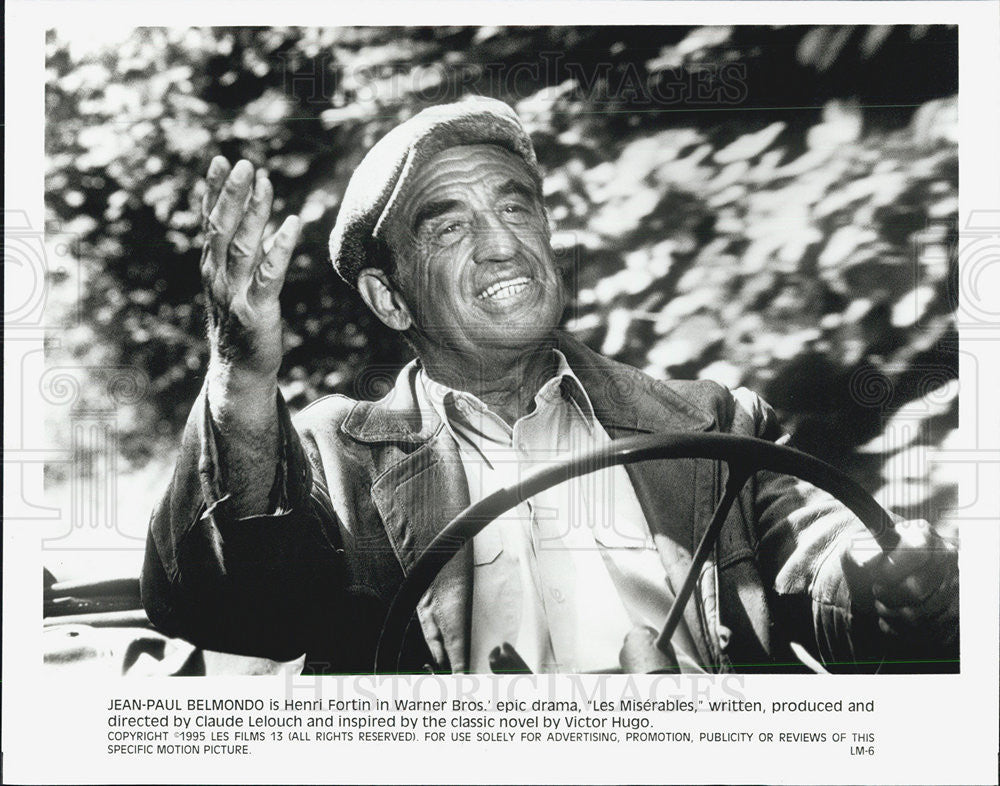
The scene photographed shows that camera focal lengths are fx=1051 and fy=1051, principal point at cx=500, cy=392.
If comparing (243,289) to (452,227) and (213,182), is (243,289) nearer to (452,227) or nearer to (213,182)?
(213,182)

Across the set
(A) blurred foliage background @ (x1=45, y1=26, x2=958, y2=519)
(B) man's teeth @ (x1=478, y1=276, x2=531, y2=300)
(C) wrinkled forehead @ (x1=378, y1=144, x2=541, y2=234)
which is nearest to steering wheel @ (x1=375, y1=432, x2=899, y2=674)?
(A) blurred foliage background @ (x1=45, y1=26, x2=958, y2=519)

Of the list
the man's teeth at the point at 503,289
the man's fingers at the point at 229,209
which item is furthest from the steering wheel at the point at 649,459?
the man's fingers at the point at 229,209

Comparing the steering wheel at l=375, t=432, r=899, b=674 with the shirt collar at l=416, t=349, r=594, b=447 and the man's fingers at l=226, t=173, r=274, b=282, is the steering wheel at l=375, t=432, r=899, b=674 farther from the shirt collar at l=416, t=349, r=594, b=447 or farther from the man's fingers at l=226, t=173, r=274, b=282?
the man's fingers at l=226, t=173, r=274, b=282

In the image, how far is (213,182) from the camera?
13.5 feet

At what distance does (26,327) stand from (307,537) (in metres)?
1.41

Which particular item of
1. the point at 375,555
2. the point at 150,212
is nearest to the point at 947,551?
the point at 375,555

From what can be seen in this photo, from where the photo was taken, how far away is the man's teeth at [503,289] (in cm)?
409

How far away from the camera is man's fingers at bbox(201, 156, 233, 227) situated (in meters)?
4.11

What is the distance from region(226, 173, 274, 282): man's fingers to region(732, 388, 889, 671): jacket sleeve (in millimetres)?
2125

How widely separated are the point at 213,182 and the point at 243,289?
1.48ft

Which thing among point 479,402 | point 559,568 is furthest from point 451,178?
point 559,568

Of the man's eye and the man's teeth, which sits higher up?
the man's eye

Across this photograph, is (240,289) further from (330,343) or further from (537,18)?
(537,18)

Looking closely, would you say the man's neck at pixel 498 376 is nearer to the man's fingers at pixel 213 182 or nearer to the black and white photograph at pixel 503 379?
the black and white photograph at pixel 503 379
